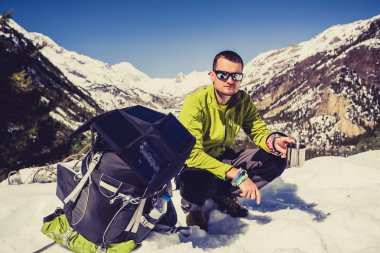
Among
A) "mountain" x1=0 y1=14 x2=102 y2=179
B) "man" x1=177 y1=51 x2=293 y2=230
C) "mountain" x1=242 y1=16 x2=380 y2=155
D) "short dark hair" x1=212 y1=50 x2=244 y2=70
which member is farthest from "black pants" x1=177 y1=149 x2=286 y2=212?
"mountain" x1=242 y1=16 x2=380 y2=155

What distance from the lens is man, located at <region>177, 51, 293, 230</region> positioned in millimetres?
4320

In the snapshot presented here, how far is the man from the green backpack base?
4.16 ft

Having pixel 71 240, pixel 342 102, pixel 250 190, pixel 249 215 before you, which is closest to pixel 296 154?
pixel 250 190

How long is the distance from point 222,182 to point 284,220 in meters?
1.09

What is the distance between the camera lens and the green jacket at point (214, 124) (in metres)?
4.17

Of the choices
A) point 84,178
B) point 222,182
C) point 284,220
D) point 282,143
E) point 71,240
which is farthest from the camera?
point 222,182

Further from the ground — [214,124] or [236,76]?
[236,76]

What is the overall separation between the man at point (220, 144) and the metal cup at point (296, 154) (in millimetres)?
268

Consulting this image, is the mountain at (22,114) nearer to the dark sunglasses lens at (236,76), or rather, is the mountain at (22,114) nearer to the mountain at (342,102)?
the dark sunglasses lens at (236,76)

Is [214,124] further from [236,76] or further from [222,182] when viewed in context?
[222,182]

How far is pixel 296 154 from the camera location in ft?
13.4

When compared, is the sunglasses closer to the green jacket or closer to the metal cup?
the green jacket

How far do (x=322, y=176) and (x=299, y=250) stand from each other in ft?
12.5

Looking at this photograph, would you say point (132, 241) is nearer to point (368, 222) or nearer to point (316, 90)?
point (368, 222)
